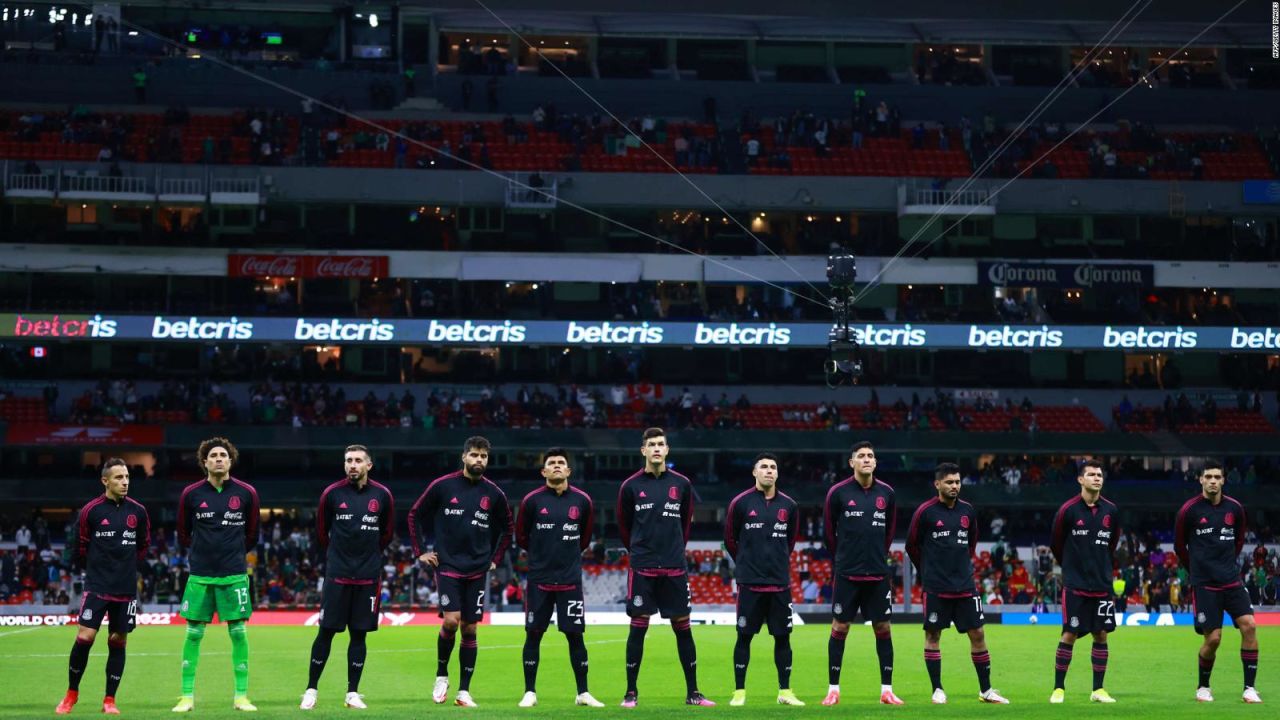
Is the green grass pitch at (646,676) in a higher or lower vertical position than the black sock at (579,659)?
lower

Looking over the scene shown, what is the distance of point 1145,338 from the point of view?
55906 millimetres

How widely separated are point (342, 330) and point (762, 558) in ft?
129

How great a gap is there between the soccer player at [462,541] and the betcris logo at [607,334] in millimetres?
38006

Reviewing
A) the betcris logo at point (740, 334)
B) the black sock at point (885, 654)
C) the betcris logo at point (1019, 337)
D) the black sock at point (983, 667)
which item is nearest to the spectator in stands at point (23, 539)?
the betcris logo at point (740, 334)

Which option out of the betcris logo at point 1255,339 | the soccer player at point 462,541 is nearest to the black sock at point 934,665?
the soccer player at point 462,541

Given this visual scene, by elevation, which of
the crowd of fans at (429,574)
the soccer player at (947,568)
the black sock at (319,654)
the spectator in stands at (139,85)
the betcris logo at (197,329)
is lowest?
the crowd of fans at (429,574)

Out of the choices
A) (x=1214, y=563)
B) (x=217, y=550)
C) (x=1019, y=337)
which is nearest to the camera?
(x=217, y=550)

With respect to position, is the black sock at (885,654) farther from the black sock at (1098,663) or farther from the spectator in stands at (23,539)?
the spectator in stands at (23,539)

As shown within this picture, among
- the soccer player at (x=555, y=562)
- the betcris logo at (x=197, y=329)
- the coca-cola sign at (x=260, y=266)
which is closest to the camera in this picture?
the soccer player at (x=555, y=562)

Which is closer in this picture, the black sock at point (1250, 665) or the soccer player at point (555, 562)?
the soccer player at point (555, 562)

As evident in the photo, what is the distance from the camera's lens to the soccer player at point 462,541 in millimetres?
15867

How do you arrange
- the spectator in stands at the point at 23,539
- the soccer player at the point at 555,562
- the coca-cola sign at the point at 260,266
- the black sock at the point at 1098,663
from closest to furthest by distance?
1. the soccer player at the point at 555,562
2. the black sock at the point at 1098,663
3. the spectator in stands at the point at 23,539
4. the coca-cola sign at the point at 260,266

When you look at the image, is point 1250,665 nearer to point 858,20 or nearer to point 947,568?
point 947,568

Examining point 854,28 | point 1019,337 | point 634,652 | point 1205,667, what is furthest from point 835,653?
point 854,28
